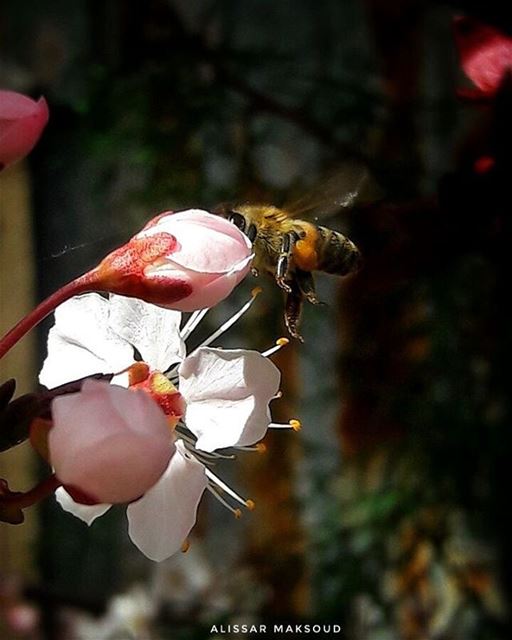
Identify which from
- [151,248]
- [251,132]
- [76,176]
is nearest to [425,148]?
[251,132]

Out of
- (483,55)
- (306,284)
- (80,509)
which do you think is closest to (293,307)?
(306,284)

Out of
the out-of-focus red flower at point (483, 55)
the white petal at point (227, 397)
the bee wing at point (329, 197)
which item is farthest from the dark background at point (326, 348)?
the white petal at point (227, 397)

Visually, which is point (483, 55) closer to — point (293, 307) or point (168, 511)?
point (293, 307)

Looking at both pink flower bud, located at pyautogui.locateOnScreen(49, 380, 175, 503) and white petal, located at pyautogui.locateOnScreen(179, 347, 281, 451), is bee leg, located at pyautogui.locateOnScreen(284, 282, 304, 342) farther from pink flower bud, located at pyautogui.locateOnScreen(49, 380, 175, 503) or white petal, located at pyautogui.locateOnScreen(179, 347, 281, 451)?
pink flower bud, located at pyautogui.locateOnScreen(49, 380, 175, 503)

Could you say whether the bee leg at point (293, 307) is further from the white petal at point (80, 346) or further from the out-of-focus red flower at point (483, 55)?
the out-of-focus red flower at point (483, 55)

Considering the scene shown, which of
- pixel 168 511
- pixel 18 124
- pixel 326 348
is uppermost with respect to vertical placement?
pixel 18 124
